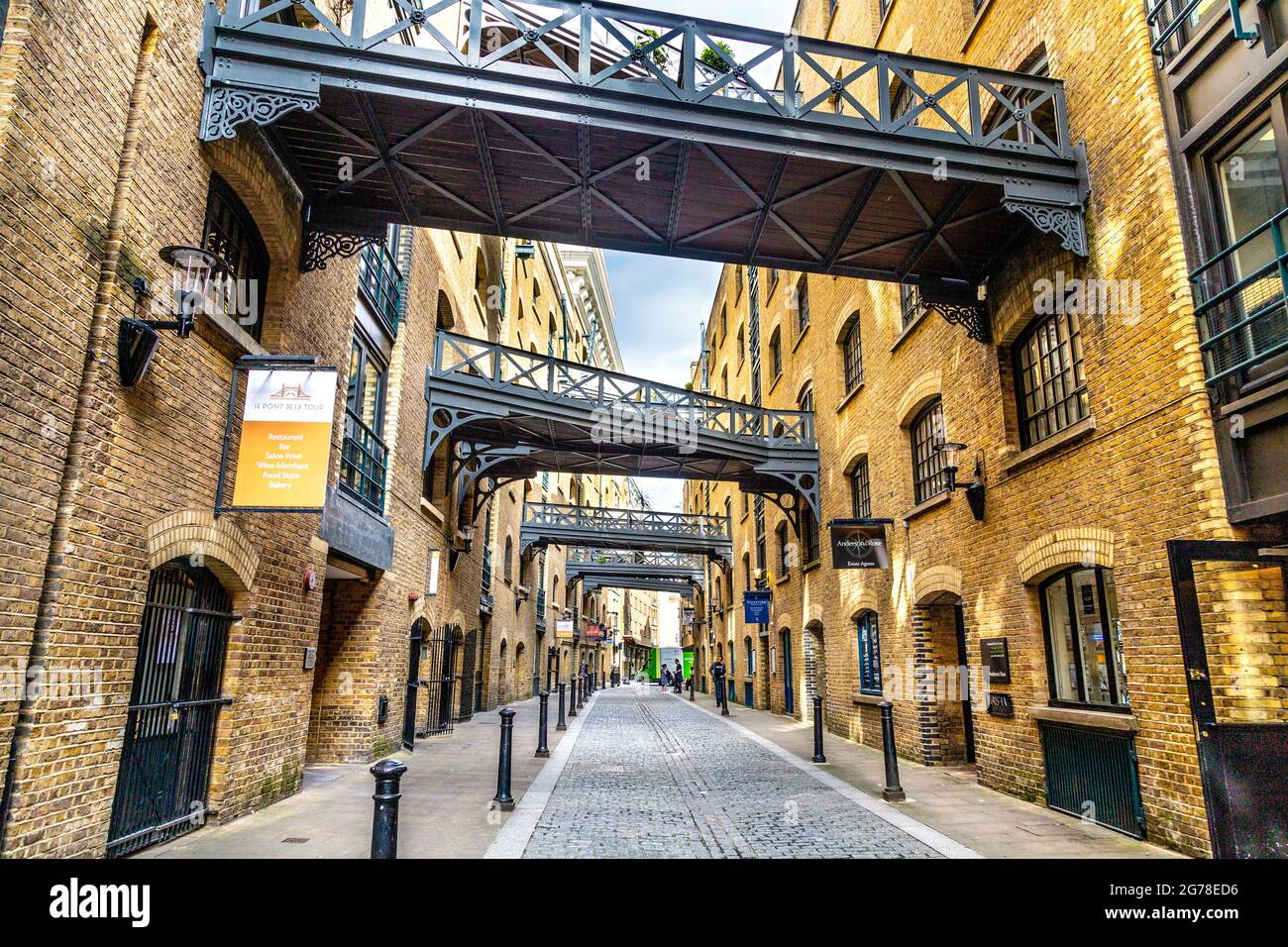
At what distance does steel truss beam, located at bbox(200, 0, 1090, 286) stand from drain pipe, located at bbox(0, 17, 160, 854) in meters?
0.77

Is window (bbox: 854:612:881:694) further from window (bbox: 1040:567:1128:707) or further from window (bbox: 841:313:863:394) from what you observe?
window (bbox: 1040:567:1128:707)

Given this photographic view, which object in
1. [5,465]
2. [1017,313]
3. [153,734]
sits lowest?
[153,734]

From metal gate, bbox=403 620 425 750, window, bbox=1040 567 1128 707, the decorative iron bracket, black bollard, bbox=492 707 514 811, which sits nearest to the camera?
window, bbox=1040 567 1128 707

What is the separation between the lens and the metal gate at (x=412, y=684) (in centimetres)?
1172

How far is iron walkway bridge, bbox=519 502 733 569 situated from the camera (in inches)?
930

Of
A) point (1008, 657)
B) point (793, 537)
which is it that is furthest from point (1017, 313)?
point (793, 537)

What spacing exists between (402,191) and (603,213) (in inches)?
84.6

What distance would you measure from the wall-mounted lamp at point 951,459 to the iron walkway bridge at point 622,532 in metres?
14.0

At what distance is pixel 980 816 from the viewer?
711 cm

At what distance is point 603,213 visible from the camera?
329 inches

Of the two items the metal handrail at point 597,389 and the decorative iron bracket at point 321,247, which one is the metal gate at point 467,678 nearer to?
the metal handrail at point 597,389

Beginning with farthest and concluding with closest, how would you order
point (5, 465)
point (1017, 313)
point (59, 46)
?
1. point (1017, 313)
2. point (59, 46)
3. point (5, 465)

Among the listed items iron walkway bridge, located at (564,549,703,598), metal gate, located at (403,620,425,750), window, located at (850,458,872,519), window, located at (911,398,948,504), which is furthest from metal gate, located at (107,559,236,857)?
iron walkway bridge, located at (564,549,703,598)
